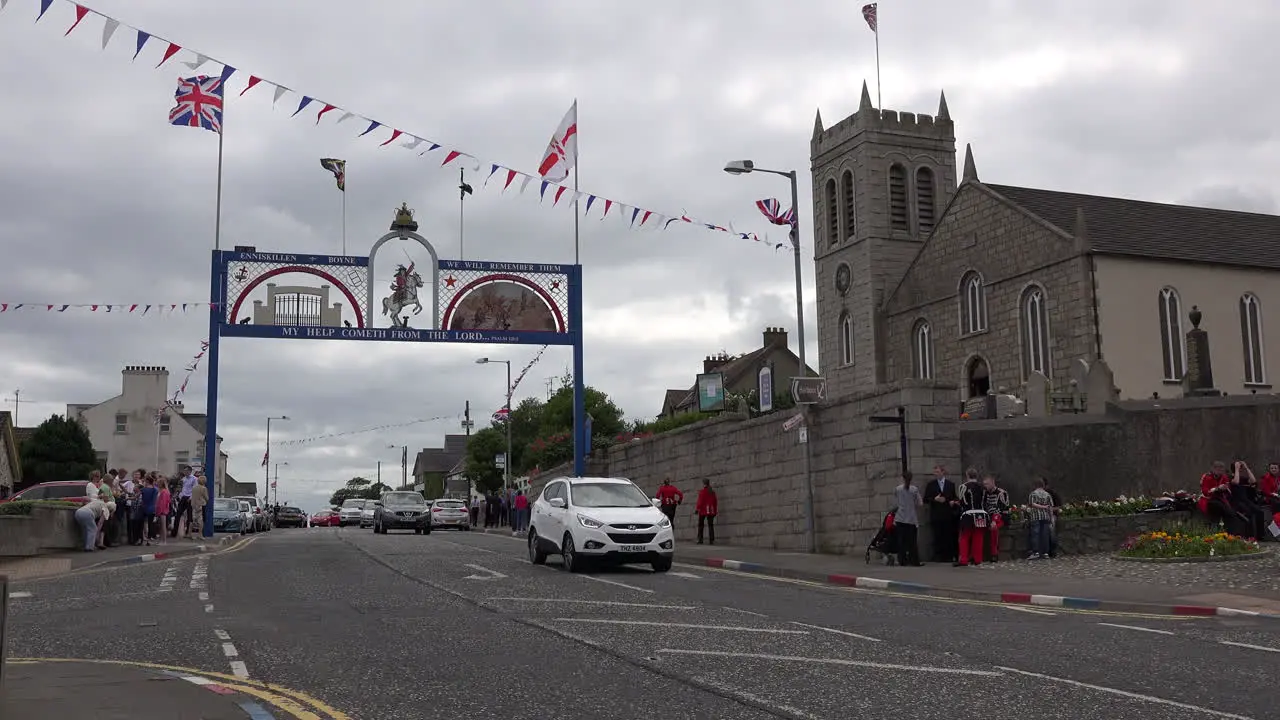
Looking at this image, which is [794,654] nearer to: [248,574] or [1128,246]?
[248,574]

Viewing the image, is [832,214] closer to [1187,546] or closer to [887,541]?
[887,541]

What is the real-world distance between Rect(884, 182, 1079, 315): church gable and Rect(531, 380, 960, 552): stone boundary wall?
18595mm

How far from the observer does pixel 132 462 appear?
69.9m

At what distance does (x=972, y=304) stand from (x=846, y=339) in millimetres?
10487

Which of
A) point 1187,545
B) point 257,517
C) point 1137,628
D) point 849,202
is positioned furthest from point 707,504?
point 849,202

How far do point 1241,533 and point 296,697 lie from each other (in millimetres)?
17607

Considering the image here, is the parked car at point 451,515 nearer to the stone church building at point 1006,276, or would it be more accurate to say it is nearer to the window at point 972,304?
the stone church building at point 1006,276

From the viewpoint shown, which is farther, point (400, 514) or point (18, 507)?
point (400, 514)

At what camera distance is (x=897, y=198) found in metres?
57.5

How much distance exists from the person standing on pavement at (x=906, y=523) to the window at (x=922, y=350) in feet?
106

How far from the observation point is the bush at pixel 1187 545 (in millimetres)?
17828

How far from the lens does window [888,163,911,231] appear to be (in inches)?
2248

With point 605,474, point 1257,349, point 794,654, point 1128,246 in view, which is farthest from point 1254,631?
point 1257,349

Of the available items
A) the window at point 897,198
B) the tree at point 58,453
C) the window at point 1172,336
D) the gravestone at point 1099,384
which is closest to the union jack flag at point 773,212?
the gravestone at point 1099,384
